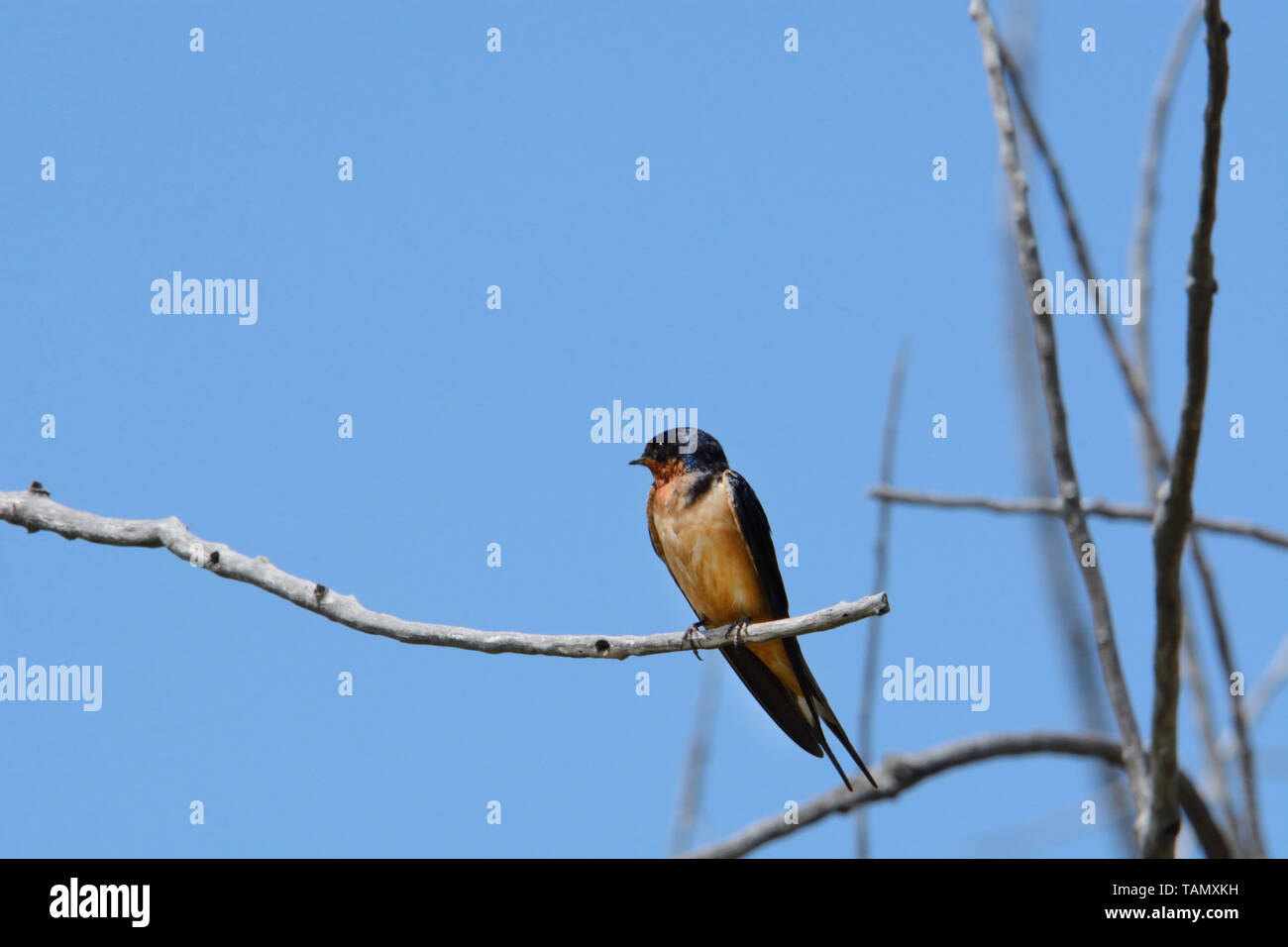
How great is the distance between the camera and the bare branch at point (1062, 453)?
4586 millimetres

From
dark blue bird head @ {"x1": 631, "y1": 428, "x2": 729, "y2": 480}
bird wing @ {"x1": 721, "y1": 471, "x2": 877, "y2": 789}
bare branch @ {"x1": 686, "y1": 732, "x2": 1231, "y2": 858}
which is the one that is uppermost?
dark blue bird head @ {"x1": 631, "y1": 428, "x2": 729, "y2": 480}

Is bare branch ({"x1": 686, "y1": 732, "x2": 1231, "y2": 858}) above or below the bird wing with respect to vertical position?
below

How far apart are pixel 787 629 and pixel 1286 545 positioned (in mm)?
2910

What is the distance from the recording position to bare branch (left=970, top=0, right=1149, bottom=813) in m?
4.59

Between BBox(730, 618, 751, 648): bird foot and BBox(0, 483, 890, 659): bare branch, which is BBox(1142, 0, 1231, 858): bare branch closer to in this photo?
BBox(0, 483, 890, 659): bare branch

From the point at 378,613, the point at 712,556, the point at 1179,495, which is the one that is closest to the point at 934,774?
the point at 712,556

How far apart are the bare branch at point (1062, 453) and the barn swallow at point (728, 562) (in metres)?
2.12

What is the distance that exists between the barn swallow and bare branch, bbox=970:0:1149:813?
2123 millimetres

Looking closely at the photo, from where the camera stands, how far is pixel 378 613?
4.13 metres

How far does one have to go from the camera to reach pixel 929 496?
232 inches

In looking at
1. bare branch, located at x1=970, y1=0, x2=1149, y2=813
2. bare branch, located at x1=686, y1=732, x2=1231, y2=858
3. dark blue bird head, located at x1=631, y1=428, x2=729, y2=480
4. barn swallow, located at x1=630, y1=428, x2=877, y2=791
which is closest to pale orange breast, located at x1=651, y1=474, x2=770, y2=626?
barn swallow, located at x1=630, y1=428, x2=877, y2=791

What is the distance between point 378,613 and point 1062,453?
8.47ft

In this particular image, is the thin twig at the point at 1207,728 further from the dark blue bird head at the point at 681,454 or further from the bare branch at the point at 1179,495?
the dark blue bird head at the point at 681,454

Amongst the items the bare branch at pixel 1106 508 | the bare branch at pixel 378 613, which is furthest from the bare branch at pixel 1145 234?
the bare branch at pixel 378 613
